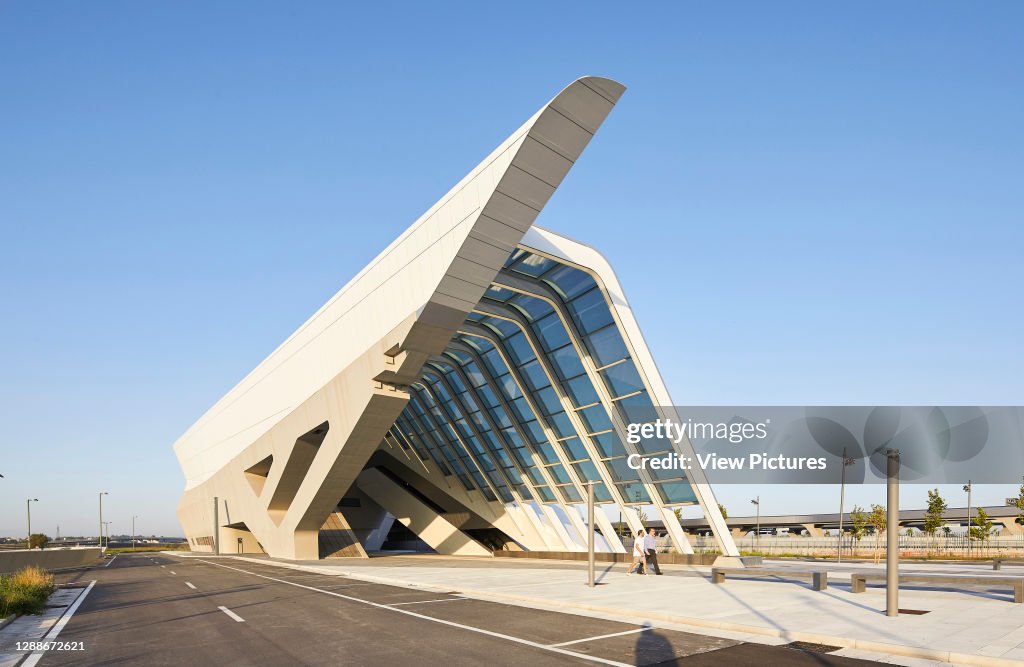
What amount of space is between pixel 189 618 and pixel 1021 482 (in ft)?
153

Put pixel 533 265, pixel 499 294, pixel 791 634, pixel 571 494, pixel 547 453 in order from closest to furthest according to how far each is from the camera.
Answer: pixel 791 634 < pixel 533 265 < pixel 499 294 < pixel 547 453 < pixel 571 494

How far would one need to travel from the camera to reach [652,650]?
9.39 m

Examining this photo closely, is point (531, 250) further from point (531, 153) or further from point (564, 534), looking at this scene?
point (564, 534)

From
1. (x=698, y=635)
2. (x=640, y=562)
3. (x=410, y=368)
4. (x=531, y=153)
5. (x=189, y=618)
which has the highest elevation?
(x=531, y=153)

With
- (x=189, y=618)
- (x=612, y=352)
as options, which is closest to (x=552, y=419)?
(x=612, y=352)

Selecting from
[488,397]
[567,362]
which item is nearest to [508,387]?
[488,397]

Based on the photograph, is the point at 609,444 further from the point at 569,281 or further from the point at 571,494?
the point at 569,281

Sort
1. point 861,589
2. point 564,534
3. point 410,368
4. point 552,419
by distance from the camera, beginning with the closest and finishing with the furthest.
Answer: point 861,589, point 410,368, point 552,419, point 564,534

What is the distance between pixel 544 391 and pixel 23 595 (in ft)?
60.8

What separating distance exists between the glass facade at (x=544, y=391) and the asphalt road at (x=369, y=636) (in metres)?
11.5

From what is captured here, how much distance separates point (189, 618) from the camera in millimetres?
13531

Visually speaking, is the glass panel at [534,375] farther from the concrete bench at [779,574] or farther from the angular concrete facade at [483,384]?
Result: the concrete bench at [779,574]

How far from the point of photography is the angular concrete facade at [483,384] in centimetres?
1975

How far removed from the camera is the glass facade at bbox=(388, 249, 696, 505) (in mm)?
25391
